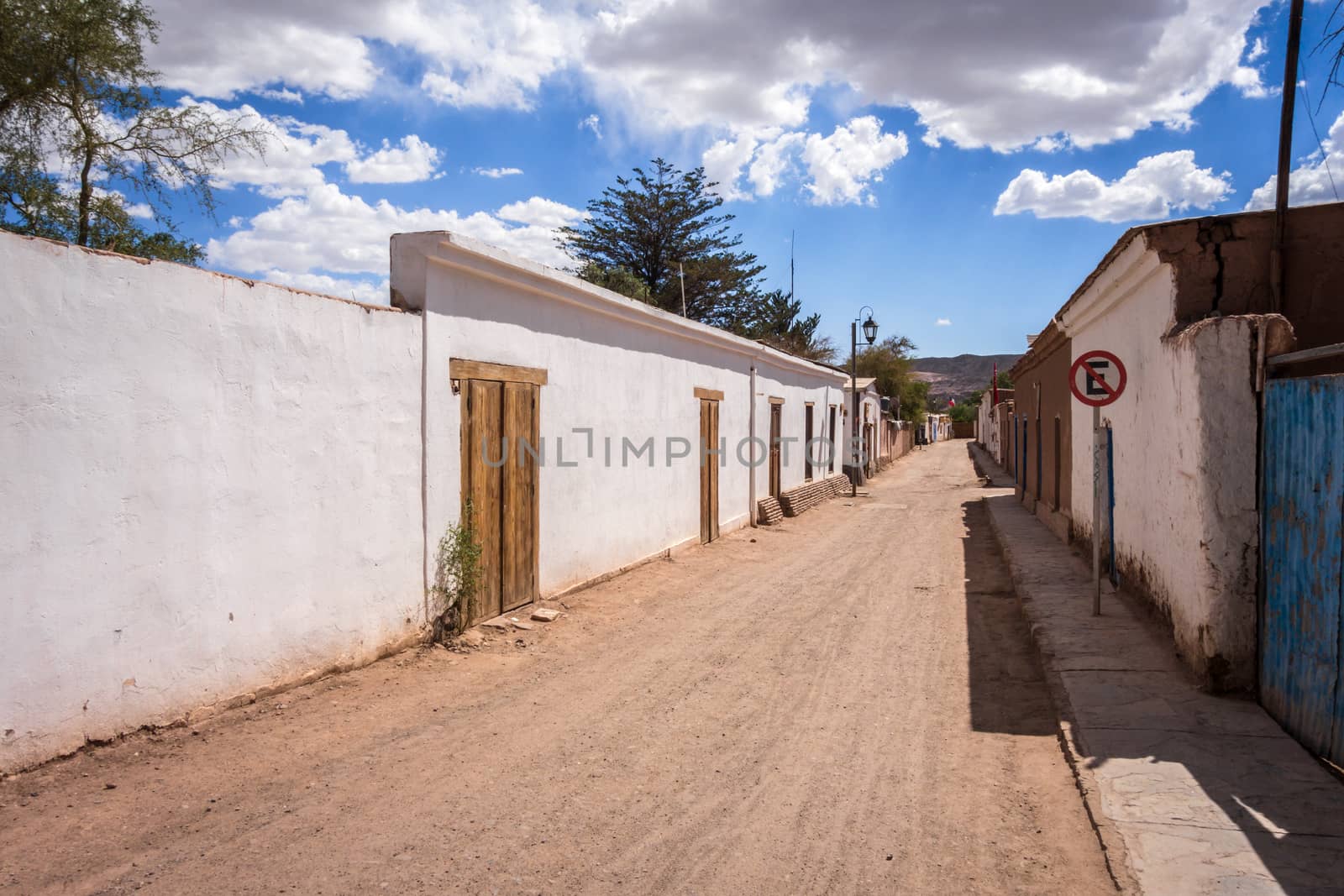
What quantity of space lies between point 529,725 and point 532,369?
3.82m

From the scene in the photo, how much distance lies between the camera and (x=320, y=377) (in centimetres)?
545

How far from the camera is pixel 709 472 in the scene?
524 inches

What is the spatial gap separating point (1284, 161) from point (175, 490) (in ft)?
24.2

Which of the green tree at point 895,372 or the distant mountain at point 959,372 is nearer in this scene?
the green tree at point 895,372

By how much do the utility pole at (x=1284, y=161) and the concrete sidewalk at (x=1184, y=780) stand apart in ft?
8.58

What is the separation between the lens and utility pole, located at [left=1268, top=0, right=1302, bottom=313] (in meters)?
5.55

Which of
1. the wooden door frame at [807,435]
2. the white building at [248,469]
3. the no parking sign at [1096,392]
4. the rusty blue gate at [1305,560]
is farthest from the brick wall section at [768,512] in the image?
the rusty blue gate at [1305,560]

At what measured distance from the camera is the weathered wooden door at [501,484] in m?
7.00

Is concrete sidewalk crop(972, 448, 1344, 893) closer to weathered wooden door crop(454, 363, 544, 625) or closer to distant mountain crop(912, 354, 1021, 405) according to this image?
weathered wooden door crop(454, 363, 544, 625)

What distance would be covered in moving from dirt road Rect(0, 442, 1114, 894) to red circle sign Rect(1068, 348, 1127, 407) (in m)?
2.17

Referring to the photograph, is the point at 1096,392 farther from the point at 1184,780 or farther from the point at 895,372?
the point at 895,372

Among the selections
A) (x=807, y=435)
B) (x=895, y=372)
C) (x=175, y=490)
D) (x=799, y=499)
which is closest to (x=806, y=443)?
(x=807, y=435)

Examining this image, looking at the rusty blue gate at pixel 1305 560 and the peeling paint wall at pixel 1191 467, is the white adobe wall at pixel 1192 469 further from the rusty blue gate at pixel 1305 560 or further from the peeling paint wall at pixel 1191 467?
the rusty blue gate at pixel 1305 560

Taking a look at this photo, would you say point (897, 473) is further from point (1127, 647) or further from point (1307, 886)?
point (1307, 886)
